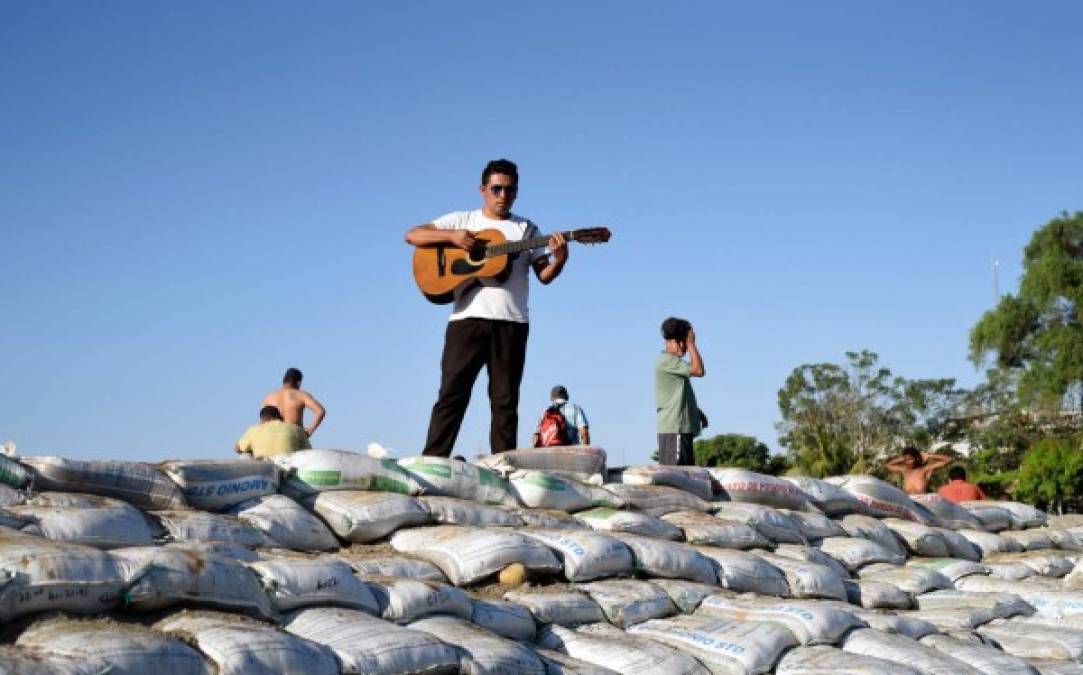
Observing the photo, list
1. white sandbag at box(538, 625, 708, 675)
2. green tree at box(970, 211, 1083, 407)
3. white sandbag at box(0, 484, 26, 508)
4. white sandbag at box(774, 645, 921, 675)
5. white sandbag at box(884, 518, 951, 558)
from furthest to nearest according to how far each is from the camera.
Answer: green tree at box(970, 211, 1083, 407)
white sandbag at box(884, 518, 951, 558)
white sandbag at box(774, 645, 921, 675)
white sandbag at box(0, 484, 26, 508)
white sandbag at box(538, 625, 708, 675)

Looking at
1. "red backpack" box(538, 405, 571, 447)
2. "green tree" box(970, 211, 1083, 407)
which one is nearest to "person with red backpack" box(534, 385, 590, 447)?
"red backpack" box(538, 405, 571, 447)

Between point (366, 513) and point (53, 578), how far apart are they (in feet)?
6.22

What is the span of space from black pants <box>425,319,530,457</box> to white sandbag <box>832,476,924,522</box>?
240 cm

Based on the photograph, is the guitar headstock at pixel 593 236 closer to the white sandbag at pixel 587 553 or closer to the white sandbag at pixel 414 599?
the white sandbag at pixel 587 553

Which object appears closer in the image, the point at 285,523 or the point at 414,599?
the point at 414,599

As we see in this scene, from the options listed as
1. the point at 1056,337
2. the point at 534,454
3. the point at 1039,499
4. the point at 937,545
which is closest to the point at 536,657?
the point at 534,454

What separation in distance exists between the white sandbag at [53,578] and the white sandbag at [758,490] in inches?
167

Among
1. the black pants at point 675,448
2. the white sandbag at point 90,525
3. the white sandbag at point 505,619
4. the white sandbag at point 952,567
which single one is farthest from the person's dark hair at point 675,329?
the white sandbag at point 90,525

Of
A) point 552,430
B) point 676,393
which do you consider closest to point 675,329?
point 676,393

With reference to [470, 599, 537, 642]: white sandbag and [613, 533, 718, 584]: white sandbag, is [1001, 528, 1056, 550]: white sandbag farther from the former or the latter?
[470, 599, 537, 642]: white sandbag

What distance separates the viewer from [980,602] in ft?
19.3

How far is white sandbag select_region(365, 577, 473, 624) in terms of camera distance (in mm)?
3949

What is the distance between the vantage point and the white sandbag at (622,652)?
13.3ft

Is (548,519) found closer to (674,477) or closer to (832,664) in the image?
(674,477)
